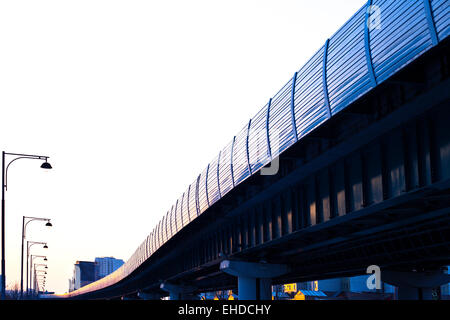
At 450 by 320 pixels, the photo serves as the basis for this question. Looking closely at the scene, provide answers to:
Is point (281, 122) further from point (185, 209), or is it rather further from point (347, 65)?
point (185, 209)

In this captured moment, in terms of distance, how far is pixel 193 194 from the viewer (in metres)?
40.6

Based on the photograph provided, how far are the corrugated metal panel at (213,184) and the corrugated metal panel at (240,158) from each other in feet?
12.4

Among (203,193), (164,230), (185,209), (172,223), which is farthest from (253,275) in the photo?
(164,230)

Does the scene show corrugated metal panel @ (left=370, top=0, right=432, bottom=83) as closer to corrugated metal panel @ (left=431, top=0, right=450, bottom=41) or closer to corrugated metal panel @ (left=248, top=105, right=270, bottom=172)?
Answer: corrugated metal panel @ (left=431, top=0, right=450, bottom=41)

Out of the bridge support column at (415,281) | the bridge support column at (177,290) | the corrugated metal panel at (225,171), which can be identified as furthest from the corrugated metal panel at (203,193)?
the bridge support column at (177,290)

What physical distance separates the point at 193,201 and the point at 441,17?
28.3 metres

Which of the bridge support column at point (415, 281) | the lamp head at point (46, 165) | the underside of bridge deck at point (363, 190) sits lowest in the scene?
the bridge support column at point (415, 281)

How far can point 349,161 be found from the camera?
21.3 metres

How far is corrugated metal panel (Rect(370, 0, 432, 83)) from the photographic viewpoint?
14.3 metres

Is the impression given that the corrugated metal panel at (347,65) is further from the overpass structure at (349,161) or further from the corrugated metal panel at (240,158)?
the corrugated metal panel at (240,158)

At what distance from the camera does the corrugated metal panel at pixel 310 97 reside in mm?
19812

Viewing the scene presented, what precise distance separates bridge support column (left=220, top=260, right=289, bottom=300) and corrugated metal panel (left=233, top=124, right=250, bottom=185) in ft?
35.2
